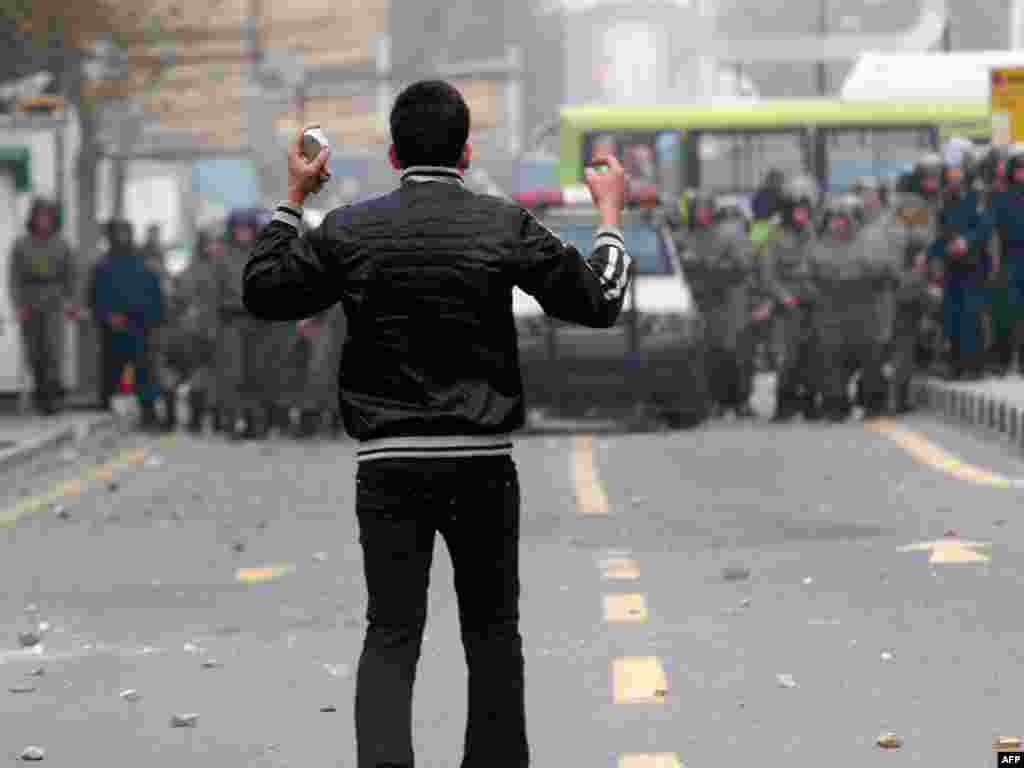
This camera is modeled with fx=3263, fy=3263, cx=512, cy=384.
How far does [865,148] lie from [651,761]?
31216 millimetres

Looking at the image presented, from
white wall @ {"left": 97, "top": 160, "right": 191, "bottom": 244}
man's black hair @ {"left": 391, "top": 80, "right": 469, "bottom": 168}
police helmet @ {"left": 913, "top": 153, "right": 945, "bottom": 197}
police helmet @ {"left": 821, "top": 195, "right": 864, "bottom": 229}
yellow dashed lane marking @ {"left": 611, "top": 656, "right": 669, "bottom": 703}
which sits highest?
man's black hair @ {"left": 391, "top": 80, "right": 469, "bottom": 168}

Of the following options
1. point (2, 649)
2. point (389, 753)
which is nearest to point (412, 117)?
point (389, 753)

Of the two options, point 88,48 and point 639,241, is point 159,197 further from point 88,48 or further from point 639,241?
point 639,241

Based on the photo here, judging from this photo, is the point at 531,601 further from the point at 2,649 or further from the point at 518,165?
the point at 518,165

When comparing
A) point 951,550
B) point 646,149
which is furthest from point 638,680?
point 646,149

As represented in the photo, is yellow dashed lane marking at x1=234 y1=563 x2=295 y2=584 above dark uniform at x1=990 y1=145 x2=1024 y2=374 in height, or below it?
below

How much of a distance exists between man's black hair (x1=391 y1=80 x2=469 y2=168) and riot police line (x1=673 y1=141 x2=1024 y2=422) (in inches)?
705

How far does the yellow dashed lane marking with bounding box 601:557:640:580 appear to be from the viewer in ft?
41.5

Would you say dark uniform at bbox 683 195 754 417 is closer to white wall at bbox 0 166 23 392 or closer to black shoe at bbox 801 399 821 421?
black shoe at bbox 801 399 821 421

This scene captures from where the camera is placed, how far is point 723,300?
2606cm

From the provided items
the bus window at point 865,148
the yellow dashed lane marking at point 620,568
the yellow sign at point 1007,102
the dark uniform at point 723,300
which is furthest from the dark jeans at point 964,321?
the bus window at point 865,148

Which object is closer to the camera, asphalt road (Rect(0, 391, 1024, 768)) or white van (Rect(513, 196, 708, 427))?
asphalt road (Rect(0, 391, 1024, 768))

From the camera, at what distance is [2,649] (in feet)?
35.9

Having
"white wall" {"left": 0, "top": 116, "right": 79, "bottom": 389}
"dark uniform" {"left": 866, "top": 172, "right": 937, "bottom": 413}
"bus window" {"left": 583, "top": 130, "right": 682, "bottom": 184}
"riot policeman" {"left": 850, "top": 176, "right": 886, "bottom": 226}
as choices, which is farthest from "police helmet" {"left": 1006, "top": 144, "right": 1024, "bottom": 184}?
"bus window" {"left": 583, "top": 130, "right": 682, "bottom": 184}
